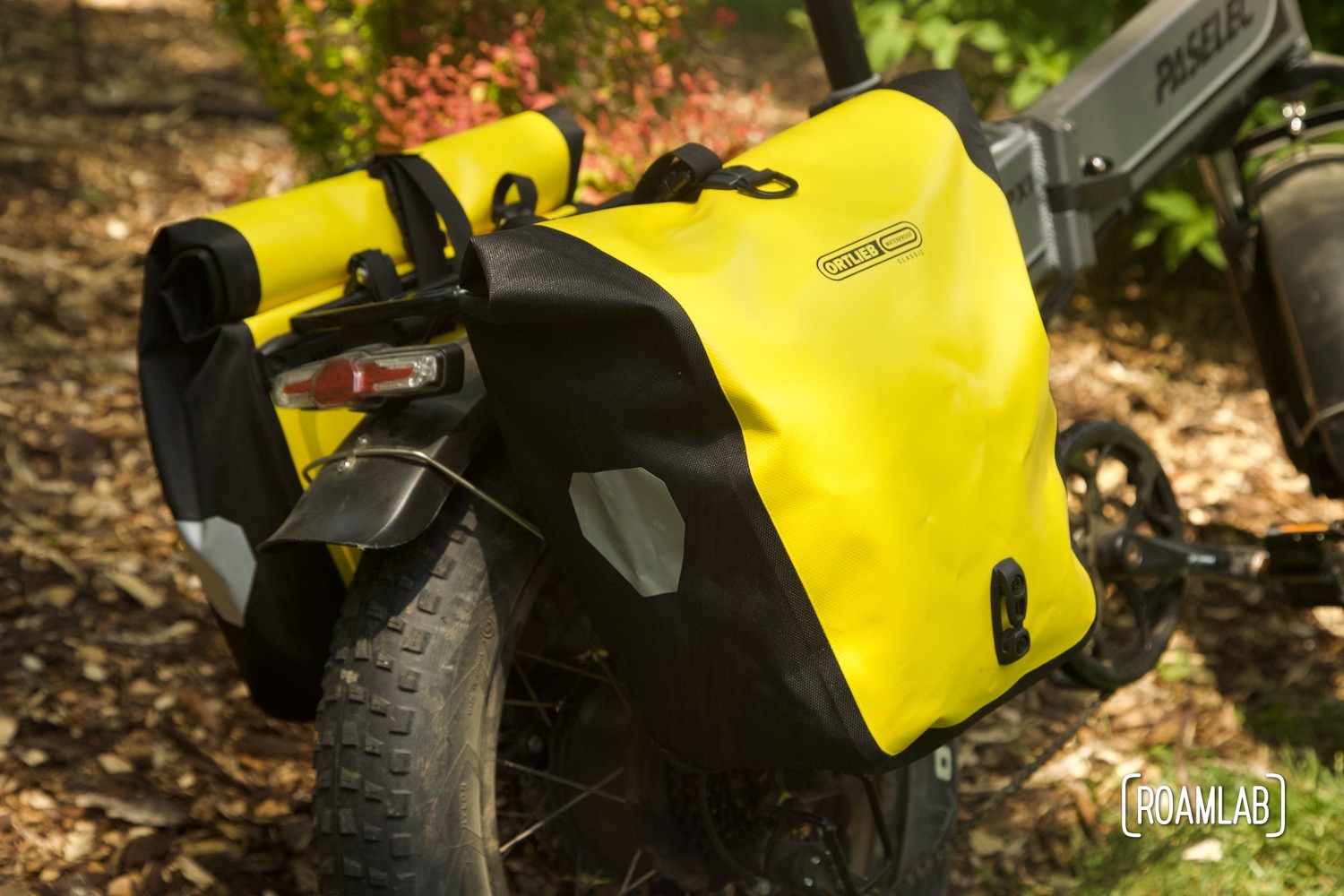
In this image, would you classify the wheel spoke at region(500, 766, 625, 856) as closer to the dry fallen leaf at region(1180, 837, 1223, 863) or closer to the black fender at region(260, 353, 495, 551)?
the black fender at region(260, 353, 495, 551)

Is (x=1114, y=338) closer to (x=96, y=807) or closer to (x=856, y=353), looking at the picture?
(x=856, y=353)

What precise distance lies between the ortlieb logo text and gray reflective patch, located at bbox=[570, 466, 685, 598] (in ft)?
1.14

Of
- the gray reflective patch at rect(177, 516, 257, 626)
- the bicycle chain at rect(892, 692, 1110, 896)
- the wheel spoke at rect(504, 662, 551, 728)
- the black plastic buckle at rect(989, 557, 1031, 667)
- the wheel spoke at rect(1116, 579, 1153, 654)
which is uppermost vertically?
the gray reflective patch at rect(177, 516, 257, 626)

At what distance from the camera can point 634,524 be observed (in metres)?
1.41

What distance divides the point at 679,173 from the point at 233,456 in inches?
29.1

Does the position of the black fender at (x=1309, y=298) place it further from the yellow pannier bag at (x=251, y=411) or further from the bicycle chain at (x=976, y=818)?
the yellow pannier bag at (x=251, y=411)

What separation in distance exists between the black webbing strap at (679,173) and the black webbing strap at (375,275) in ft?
1.34

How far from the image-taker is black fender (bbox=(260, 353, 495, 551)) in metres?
1.42

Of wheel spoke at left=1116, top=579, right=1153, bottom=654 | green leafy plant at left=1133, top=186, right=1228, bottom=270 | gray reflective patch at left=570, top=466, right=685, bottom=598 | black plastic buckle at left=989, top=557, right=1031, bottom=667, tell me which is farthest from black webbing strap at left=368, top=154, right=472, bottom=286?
green leafy plant at left=1133, top=186, right=1228, bottom=270

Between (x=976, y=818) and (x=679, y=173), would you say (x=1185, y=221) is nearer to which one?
(x=976, y=818)

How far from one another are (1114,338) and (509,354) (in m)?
3.27

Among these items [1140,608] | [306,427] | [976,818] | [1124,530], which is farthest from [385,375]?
[1140,608]

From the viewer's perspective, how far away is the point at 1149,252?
14.2ft

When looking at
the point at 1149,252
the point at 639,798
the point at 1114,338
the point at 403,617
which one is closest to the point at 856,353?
the point at 403,617
